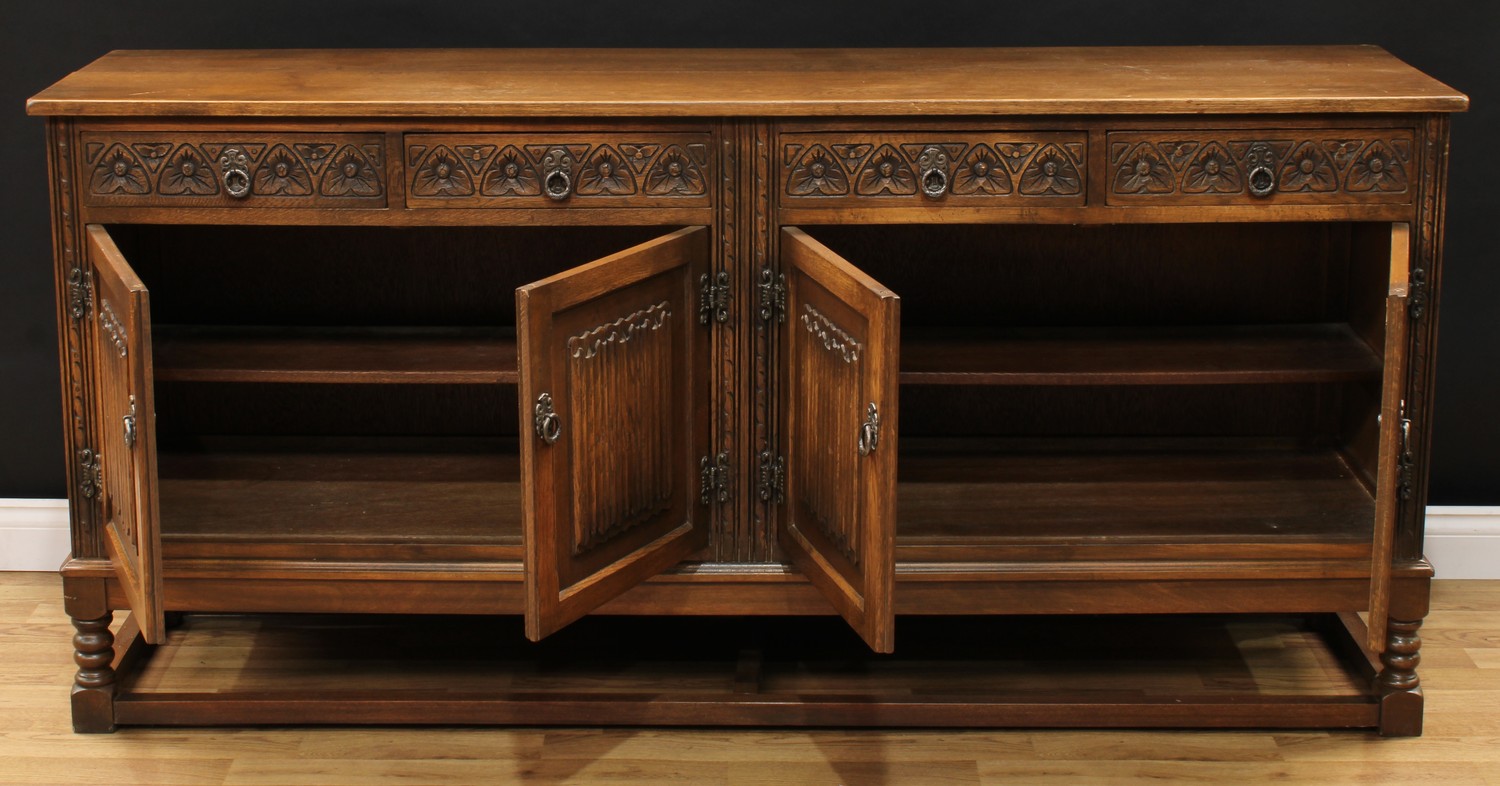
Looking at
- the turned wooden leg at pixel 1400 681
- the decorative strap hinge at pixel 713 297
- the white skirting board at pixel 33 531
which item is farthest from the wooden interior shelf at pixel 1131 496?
the white skirting board at pixel 33 531

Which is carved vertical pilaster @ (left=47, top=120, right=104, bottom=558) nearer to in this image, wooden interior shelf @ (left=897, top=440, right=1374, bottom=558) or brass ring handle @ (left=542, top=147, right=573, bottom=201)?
brass ring handle @ (left=542, top=147, right=573, bottom=201)

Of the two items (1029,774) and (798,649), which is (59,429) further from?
(1029,774)

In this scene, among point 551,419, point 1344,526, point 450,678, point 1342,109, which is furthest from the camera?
point 450,678

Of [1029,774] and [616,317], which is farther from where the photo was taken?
[1029,774]

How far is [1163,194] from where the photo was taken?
3088 mm

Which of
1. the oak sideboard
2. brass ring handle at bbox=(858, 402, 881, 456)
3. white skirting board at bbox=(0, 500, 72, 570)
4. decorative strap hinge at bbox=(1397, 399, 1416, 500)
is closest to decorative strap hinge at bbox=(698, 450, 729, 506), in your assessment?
the oak sideboard

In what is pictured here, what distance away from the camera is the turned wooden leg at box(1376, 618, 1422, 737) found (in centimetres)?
330

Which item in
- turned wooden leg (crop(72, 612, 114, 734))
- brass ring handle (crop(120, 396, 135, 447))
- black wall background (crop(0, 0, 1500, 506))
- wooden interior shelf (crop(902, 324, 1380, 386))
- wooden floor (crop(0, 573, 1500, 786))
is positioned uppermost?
black wall background (crop(0, 0, 1500, 506))

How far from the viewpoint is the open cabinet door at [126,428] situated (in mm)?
2771

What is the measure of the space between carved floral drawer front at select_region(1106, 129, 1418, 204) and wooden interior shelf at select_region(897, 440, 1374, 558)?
23.3 inches

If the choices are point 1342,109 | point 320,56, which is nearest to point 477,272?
point 320,56

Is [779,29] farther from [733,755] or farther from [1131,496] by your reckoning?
[733,755]

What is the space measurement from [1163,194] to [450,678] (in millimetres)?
1552

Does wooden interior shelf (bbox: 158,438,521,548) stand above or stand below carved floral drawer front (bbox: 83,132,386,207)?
below
